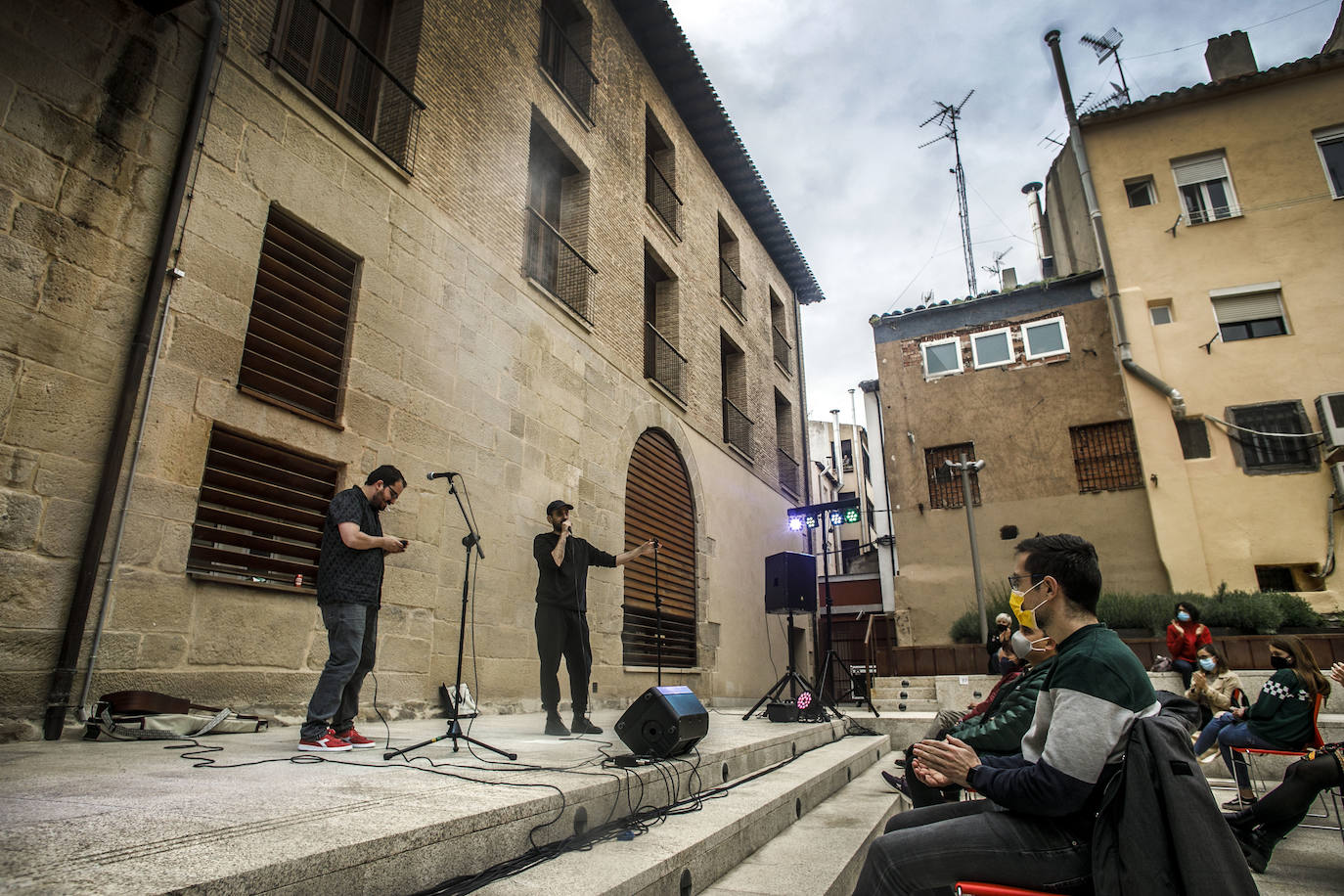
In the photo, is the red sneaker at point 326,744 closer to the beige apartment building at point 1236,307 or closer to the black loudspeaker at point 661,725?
the black loudspeaker at point 661,725

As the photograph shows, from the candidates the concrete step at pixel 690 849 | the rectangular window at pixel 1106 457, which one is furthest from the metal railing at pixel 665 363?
the rectangular window at pixel 1106 457

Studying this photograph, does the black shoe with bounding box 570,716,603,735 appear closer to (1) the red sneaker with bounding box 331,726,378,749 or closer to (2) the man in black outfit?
(2) the man in black outfit

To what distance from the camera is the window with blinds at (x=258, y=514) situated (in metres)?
4.38

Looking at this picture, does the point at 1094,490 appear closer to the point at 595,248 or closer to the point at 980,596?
the point at 980,596

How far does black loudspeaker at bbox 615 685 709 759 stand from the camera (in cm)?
356

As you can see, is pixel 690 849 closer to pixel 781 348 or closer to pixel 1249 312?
pixel 781 348

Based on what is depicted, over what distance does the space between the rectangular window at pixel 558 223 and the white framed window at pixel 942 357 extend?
8.92m

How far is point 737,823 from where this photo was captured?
2.97 m

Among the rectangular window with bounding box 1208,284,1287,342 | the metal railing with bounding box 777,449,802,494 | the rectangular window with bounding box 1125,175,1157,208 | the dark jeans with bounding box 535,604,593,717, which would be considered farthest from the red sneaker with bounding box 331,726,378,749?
the rectangular window with bounding box 1125,175,1157,208

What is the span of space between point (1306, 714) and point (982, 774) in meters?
4.05

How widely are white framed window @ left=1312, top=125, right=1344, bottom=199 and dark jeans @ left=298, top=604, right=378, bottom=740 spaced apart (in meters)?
16.7

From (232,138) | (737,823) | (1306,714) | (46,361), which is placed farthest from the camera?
(232,138)

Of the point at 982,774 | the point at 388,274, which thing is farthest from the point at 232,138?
the point at 982,774

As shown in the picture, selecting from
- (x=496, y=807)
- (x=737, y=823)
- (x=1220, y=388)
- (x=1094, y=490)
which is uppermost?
(x=1220, y=388)
